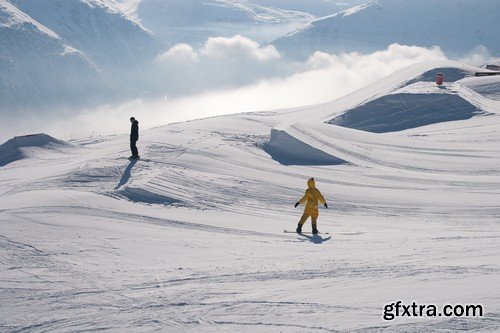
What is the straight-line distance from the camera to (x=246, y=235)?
14.2 meters

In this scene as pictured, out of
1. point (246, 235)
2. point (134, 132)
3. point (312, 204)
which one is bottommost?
point (246, 235)

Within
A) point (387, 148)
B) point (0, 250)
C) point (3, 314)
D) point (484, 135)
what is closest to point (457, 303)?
point (3, 314)

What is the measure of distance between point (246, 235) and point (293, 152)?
9806mm

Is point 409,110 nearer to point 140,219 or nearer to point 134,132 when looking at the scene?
point 134,132

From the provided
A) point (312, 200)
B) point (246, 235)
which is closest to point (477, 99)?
point (312, 200)

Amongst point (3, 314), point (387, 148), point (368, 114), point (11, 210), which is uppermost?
point (368, 114)

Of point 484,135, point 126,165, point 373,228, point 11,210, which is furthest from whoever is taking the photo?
point 484,135

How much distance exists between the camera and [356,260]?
38.2ft

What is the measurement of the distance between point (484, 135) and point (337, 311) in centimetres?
2189

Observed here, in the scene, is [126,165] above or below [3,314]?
above

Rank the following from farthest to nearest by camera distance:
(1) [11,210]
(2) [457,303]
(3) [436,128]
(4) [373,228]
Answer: (3) [436,128], (4) [373,228], (1) [11,210], (2) [457,303]

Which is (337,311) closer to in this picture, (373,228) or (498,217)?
(373,228)

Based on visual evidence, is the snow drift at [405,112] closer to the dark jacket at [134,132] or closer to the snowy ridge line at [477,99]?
the snowy ridge line at [477,99]

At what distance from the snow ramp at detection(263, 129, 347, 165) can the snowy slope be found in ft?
0.23
